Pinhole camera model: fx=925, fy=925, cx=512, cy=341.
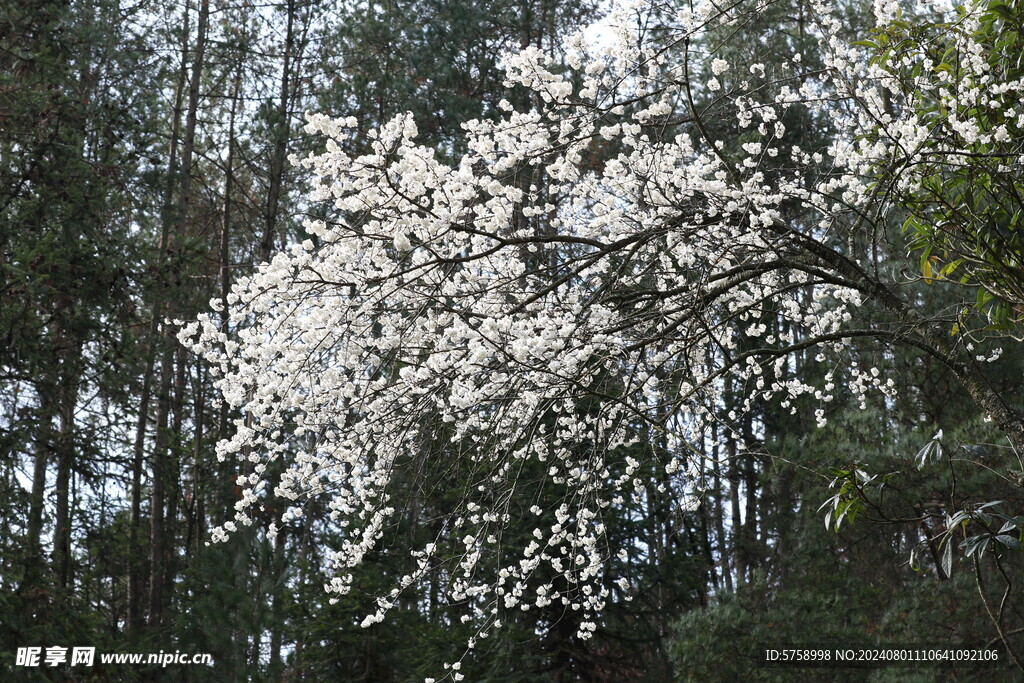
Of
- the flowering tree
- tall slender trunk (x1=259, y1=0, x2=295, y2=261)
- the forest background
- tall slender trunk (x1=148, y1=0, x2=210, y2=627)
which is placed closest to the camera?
the flowering tree

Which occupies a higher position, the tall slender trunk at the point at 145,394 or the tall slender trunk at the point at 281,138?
the tall slender trunk at the point at 281,138

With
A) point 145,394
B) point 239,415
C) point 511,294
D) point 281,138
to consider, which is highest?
point 281,138

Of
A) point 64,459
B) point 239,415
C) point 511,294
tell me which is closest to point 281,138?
point 239,415

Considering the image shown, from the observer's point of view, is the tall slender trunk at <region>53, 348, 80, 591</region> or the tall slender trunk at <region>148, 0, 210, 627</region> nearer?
the tall slender trunk at <region>53, 348, 80, 591</region>

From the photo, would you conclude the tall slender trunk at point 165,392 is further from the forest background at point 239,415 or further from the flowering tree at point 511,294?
the flowering tree at point 511,294

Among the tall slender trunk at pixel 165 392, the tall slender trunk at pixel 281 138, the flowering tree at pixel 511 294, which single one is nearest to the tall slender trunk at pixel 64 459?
the tall slender trunk at pixel 165 392

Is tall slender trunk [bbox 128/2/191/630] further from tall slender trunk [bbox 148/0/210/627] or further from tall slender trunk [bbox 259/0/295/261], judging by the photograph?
tall slender trunk [bbox 259/0/295/261]

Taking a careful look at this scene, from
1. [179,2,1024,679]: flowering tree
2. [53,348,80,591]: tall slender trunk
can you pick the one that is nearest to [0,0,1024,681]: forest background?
[53,348,80,591]: tall slender trunk

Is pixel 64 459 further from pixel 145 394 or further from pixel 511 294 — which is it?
pixel 511 294

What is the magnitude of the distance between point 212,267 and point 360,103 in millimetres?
2615

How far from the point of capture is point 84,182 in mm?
7969

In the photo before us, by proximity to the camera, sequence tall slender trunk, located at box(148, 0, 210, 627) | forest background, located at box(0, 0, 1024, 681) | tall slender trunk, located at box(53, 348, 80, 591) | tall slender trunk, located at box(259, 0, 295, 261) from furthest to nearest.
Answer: tall slender trunk, located at box(259, 0, 295, 261) < tall slender trunk, located at box(148, 0, 210, 627) < tall slender trunk, located at box(53, 348, 80, 591) < forest background, located at box(0, 0, 1024, 681)

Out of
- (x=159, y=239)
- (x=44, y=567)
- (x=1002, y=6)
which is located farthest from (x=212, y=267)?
(x=1002, y=6)

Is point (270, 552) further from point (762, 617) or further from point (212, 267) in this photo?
point (212, 267)
